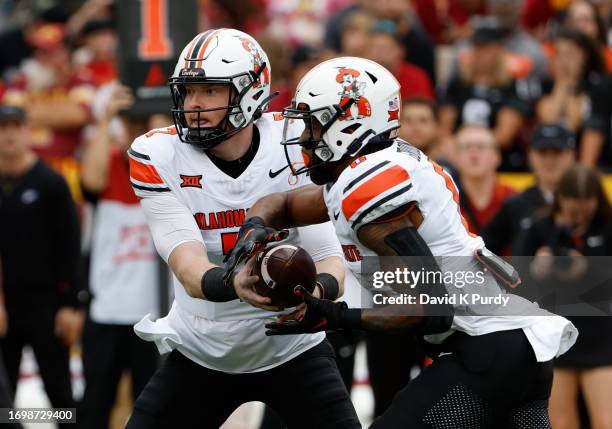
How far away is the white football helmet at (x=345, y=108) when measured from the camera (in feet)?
14.8

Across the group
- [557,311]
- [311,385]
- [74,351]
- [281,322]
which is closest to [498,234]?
[557,311]

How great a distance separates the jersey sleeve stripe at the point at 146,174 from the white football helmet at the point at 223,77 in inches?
6.5

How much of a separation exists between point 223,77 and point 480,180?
10.8 ft

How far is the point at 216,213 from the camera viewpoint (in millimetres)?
4871

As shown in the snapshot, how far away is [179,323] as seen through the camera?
497 centimetres

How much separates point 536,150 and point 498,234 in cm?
70

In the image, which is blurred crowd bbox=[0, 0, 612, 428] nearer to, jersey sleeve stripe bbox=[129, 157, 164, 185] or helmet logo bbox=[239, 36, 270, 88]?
→ helmet logo bbox=[239, 36, 270, 88]

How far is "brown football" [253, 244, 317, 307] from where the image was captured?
4.34 metres

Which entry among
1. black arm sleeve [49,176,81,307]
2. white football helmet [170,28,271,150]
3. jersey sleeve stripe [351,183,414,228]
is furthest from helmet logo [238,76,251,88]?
black arm sleeve [49,176,81,307]

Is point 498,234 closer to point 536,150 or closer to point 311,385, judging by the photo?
point 536,150

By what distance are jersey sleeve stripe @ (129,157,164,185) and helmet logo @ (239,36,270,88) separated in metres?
0.51

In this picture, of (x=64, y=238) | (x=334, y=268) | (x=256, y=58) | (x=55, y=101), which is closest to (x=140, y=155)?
(x=256, y=58)

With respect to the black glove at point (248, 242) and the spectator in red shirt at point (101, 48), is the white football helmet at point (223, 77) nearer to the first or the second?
the black glove at point (248, 242)

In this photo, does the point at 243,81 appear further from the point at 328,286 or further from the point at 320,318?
the point at 320,318
